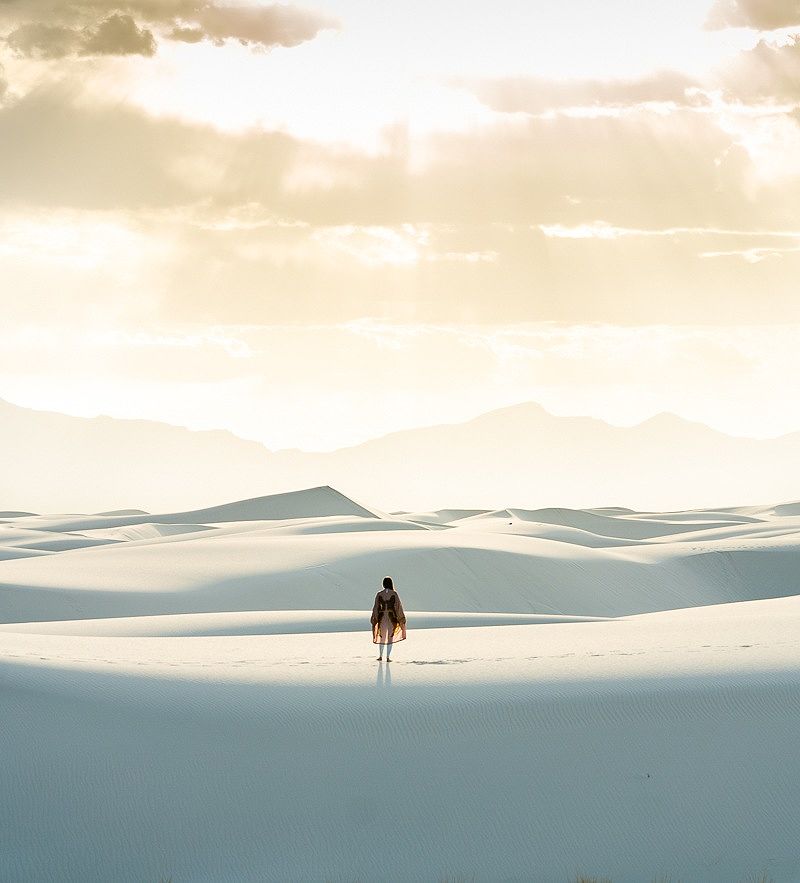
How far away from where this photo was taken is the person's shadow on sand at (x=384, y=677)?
40.2 feet

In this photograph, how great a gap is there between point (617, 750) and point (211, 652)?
6.00 meters

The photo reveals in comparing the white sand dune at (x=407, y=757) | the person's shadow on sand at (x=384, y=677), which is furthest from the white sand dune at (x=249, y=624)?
the person's shadow on sand at (x=384, y=677)

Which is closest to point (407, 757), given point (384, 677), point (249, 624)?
point (384, 677)

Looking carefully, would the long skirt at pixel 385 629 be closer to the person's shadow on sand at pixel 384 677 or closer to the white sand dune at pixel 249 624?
the person's shadow on sand at pixel 384 677

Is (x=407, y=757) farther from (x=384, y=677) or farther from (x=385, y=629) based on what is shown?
(x=385, y=629)

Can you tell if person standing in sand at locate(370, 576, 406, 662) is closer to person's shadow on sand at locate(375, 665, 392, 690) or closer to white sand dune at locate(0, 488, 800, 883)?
person's shadow on sand at locate(375, 665, 392, 690)

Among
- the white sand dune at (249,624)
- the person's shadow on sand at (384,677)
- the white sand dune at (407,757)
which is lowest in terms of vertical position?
the white sand dune at (407,757)

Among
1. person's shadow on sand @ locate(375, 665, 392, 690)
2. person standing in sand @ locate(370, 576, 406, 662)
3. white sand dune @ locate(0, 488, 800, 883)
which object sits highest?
person standing in sand @ locate(370, 576, 406, 662)

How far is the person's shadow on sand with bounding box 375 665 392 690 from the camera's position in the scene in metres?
12.3

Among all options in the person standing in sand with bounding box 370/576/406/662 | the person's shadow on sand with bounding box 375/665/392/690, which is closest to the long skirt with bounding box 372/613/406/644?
the person standing in sand with bounding box 370/576/406/662

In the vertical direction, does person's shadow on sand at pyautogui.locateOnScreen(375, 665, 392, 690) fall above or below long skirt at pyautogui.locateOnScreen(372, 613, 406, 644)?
below

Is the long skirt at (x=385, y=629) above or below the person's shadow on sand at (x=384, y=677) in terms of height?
above

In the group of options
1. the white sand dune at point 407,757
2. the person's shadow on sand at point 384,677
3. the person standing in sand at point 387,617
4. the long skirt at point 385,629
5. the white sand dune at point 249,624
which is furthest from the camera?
the white sand dune at point 249,624

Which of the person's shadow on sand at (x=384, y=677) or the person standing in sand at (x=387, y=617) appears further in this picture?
the person standing in sand at (x=387, y=617)
